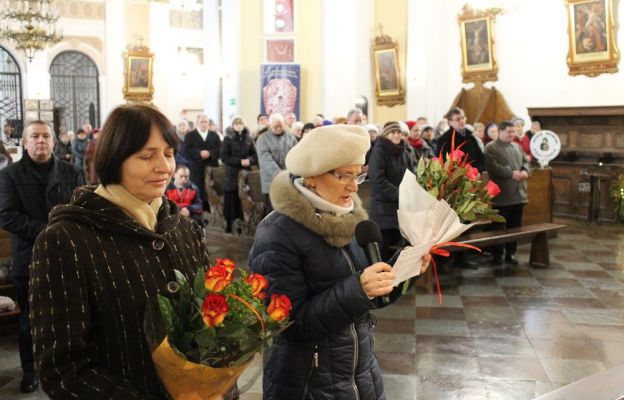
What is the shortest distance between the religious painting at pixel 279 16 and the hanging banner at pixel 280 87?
0.78 m

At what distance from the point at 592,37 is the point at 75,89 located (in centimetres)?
1581

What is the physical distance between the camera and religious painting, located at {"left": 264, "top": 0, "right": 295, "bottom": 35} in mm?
14094

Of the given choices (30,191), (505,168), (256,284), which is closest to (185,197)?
(30,191)

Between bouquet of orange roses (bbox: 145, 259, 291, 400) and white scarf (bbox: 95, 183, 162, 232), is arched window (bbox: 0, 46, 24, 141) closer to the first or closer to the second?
white scarf (bbox: 95, 183, 162, 232)

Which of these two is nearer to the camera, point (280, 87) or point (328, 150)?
point (328, 150)

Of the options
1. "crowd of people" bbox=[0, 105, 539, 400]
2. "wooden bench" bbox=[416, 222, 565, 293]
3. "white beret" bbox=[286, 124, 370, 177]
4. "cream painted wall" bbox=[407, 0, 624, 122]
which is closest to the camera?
"crowd of people" bbox=[0, 105, 539, 400]

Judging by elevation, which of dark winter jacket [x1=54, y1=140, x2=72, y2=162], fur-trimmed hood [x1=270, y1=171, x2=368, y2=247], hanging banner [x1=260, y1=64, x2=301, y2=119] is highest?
hanging banner [x1=260, y1=64, x2=301, y2=119]

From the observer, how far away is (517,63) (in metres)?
12.9

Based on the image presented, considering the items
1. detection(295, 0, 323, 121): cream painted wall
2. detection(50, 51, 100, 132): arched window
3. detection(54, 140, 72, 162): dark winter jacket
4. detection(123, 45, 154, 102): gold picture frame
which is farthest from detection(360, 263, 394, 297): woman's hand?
detection(50, 51, 100, 132): arched window

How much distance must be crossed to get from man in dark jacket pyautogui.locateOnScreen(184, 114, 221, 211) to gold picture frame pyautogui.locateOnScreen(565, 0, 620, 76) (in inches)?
252

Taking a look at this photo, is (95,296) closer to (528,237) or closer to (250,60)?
(528,237)

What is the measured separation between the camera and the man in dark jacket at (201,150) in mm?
10305

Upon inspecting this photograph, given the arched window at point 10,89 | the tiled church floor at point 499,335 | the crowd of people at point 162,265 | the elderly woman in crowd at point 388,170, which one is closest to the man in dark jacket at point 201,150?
the elderly woman in crowd at point 388,170

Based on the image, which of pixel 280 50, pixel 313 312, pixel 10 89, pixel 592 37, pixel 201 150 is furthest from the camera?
pixel 10 89
